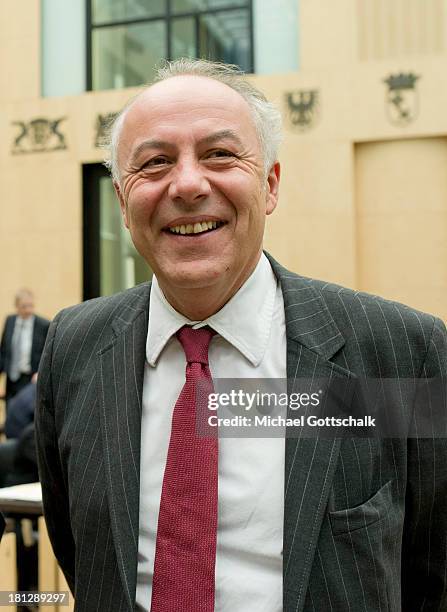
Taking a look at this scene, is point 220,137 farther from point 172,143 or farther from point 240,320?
point 240,320

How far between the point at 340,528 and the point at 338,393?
0.25 metres

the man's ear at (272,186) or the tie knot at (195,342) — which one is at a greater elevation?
the man's ear at (272,186)

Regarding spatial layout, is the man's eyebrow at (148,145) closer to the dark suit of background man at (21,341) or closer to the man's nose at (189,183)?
the man's nose at (189,183)

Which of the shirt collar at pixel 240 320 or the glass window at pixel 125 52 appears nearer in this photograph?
the shirt collar at pixel 240 320

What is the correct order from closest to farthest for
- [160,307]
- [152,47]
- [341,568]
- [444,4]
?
[341,568] < [160,307] < [444,4] < [152,47]

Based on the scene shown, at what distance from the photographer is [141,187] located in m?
1.49

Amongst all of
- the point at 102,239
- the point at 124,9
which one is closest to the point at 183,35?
the point at 124,9

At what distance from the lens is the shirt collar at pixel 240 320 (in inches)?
59.9

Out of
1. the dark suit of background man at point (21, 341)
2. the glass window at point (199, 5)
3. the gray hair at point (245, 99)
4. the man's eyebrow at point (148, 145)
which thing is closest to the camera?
the man's eyebrow at point (148, 145)

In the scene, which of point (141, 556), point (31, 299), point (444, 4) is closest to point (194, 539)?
point (141, 556)

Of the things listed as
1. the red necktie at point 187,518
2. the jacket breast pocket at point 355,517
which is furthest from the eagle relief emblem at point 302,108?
the jacket breast pocket at point 355,517

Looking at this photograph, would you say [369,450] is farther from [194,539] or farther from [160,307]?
[160,307]

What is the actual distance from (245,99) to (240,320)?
0.44 metres

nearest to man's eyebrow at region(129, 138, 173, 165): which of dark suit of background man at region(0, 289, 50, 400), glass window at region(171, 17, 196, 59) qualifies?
dark suit of background man at region(0, 289, 50, 400)
